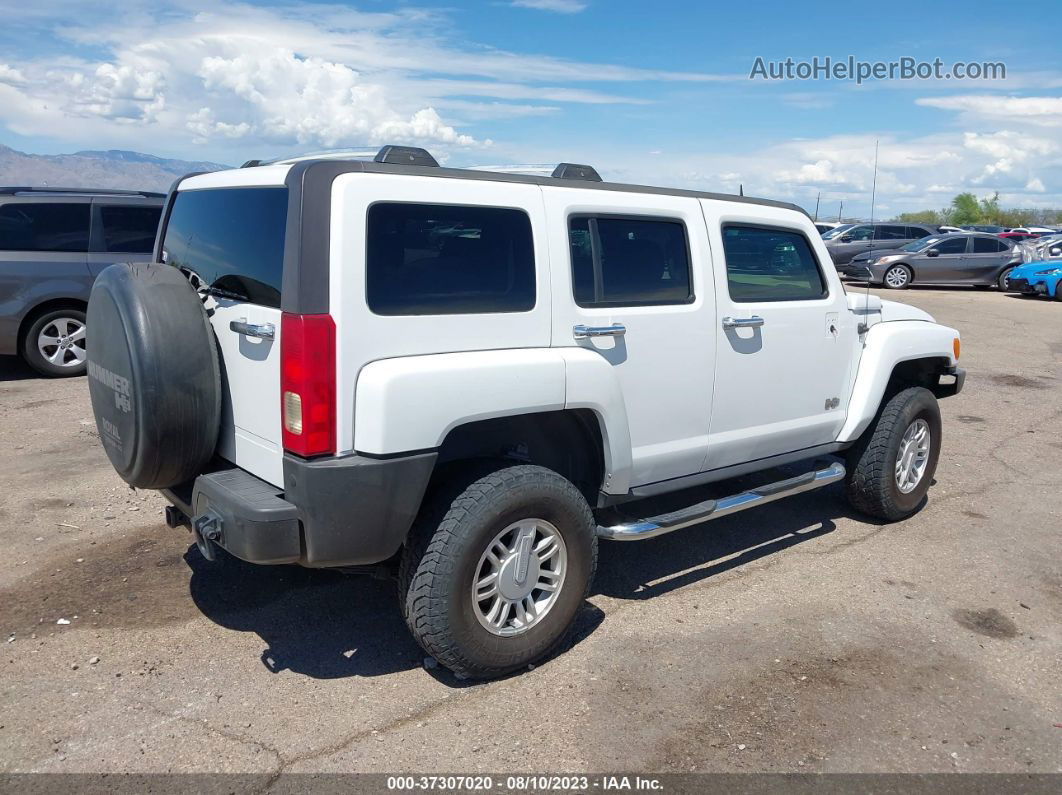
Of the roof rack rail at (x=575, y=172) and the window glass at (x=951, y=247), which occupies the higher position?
the window glass at (x=951, y=247)

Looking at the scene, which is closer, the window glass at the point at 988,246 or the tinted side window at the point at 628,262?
the tinted side window at the point at 628,262

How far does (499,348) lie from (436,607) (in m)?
1.01

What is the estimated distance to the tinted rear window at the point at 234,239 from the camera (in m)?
3.25

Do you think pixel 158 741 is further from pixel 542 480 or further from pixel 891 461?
pixel 891 461

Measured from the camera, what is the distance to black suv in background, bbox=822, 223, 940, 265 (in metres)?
22.4

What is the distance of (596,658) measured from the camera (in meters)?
3.82

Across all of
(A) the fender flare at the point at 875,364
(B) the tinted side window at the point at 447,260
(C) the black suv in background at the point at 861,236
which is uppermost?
(C) the black suv in background at the point at 861,236

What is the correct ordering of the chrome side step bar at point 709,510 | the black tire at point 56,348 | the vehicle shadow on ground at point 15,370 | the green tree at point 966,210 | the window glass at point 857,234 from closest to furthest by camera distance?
the chrome side step bar at point 709,510 < the black tire at point 56,348 < the vehicle shadow on ground at point 15,370 < the window glass at point 857,234 < the green tree at point 966,210

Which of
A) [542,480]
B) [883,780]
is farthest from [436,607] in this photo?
[883,780]

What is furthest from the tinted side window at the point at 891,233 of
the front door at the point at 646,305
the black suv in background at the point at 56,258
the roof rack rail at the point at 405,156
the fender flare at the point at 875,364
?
the roof rack rail at the point at 405,156

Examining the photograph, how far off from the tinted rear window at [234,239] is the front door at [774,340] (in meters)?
2.12

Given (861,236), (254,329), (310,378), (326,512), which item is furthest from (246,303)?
(861,236)

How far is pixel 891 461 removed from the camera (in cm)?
536

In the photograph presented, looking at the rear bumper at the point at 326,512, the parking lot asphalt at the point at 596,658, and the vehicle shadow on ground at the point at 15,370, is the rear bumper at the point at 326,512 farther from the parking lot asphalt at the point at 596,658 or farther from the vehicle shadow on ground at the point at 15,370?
the vehicle shadow on ground at the point at 15,370
